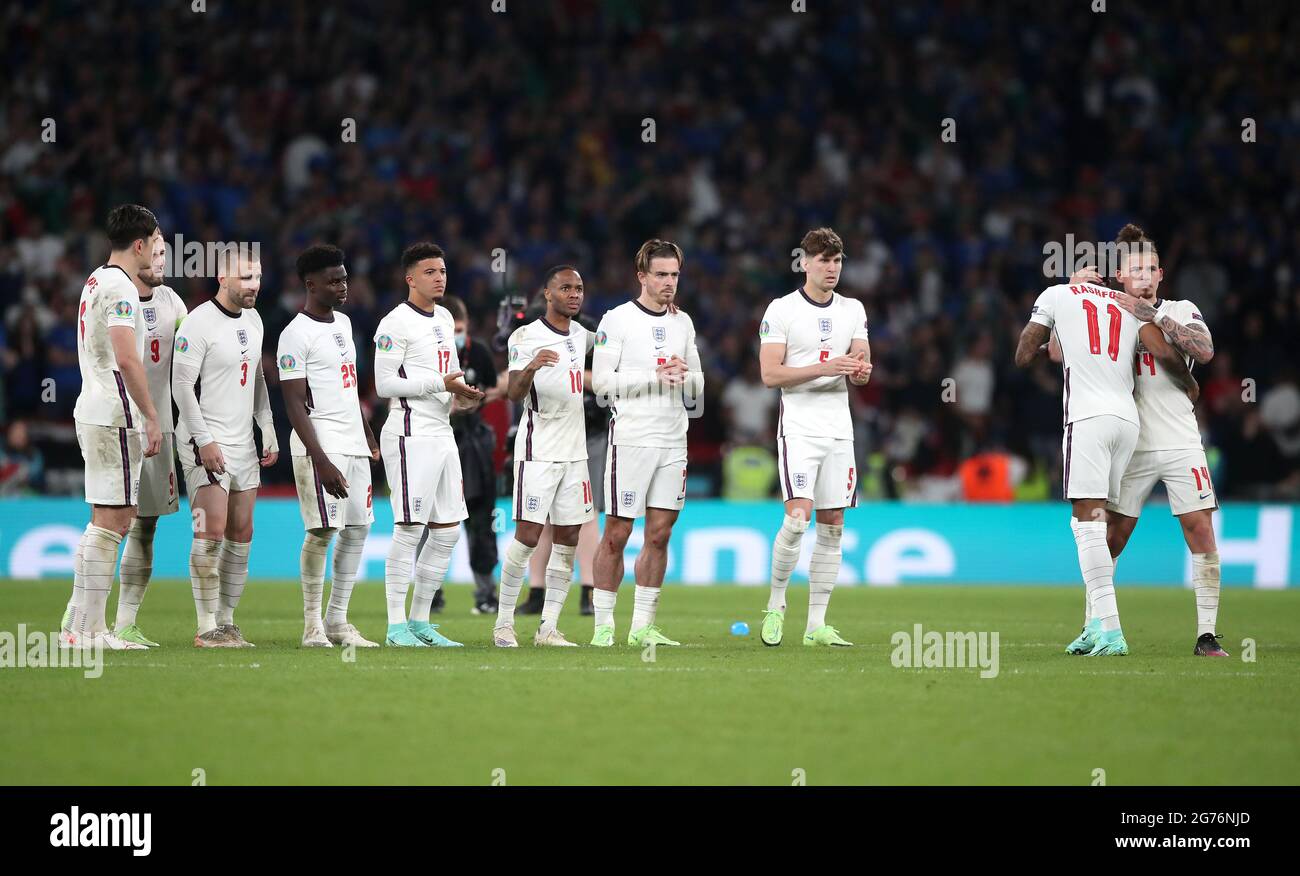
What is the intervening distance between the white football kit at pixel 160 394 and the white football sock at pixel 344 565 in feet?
3.33

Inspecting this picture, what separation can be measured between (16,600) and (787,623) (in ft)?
21.4

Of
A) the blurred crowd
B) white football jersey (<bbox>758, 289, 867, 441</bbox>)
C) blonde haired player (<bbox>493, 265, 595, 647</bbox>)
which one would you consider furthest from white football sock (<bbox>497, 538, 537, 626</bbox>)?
the blurred crowd

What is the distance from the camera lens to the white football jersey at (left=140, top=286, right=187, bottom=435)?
9.80 metres

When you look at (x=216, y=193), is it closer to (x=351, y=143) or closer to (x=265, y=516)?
(x=351, y=143)

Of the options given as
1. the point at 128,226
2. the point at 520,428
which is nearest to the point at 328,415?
the point at 520,428

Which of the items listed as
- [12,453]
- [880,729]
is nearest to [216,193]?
[12,453]

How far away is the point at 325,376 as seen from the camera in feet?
32.7

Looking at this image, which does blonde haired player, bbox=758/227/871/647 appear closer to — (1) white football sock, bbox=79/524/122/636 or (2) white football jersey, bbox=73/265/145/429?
(2) white football jersey, bbox=73/265/145/429

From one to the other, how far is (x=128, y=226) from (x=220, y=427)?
1.29m

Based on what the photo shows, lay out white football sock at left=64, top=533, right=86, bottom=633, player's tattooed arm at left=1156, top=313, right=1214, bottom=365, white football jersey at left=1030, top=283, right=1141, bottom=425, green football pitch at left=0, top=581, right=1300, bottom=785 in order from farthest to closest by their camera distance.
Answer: white football jersey at left=1030, top=283, right=1141, bottom=425 < player's tattooed arm at left=1156, top=313, right=1214, bottom=365 < white football sock at left=64, top=533, right=86, bottom=633 < green football pitch at left=0, top=581, right=1300, bottom=785

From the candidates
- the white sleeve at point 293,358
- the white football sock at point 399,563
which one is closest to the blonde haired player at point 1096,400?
the white football sock at point 399,563

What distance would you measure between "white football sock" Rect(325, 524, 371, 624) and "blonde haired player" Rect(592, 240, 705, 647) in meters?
1.48

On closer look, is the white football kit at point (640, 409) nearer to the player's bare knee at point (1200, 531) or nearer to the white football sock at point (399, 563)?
the white football sock at point (399, 563)
